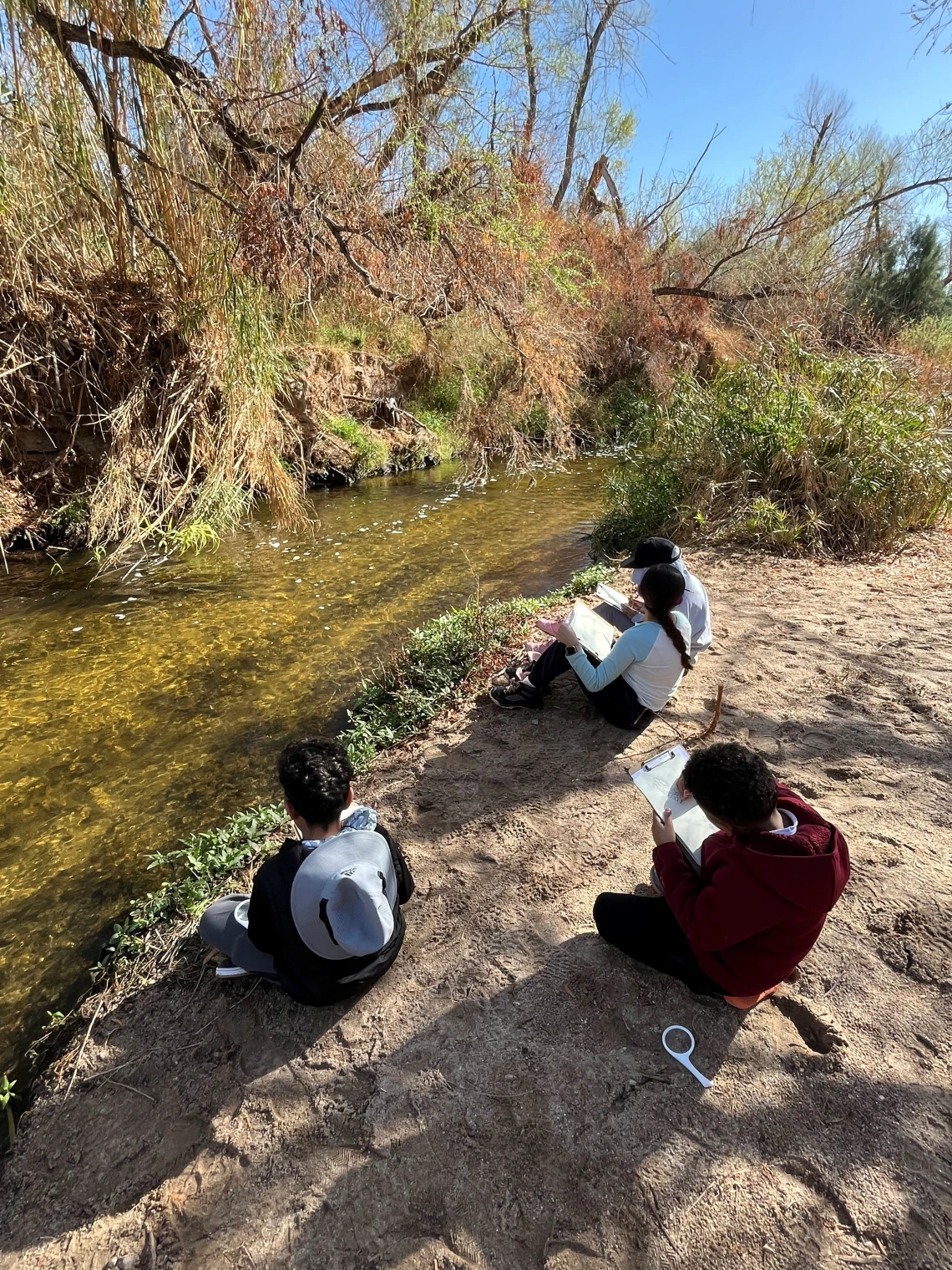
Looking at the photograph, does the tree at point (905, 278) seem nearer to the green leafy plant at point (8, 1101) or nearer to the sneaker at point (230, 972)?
the sneaker at point (230, 972)

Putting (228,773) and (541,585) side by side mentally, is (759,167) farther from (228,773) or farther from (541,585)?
(228,773)

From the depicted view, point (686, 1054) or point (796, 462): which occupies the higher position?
point (796, 462)

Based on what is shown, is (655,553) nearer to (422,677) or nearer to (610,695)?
(610,695)

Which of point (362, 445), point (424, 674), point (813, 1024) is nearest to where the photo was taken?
point (813, 1024)

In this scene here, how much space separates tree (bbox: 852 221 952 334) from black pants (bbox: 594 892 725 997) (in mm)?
21860

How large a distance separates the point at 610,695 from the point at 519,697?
2.13ft

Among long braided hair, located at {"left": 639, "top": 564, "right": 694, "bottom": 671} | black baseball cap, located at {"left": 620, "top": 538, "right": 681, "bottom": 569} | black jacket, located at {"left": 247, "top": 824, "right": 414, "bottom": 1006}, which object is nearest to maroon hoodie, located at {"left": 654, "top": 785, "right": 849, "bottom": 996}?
black jacket, located at {"left": 247, "top": 824, "right": 414, "bottom": 1006}

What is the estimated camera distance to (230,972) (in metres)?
2.36

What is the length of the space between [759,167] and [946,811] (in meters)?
20.7

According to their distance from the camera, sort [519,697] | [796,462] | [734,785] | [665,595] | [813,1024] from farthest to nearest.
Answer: [796,462] < [519,697] < [665,595] < [813,1024] < [734,785]

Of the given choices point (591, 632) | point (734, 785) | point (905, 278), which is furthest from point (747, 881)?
point (905, 278)

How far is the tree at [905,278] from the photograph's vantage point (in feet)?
60.7

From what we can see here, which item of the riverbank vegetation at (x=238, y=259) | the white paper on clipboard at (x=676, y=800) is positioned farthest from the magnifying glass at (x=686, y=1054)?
the riverbank vegetation at (x=238, y=259)

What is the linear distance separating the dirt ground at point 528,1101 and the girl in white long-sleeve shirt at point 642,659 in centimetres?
76
